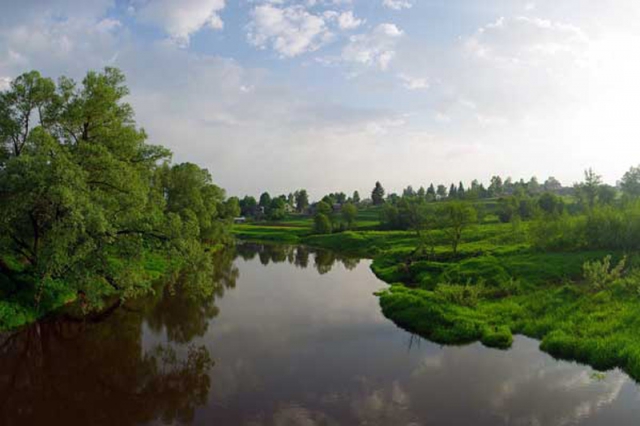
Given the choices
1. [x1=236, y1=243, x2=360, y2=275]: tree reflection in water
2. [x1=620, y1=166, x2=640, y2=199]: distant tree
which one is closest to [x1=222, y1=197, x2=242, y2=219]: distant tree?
[x1=236, y1=243, x2=360, y2=275]: tree reflection in water

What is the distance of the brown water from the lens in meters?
15.5

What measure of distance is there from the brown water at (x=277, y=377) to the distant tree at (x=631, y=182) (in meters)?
86.4

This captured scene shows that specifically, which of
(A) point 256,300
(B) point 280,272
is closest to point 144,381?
(A) point 256,300

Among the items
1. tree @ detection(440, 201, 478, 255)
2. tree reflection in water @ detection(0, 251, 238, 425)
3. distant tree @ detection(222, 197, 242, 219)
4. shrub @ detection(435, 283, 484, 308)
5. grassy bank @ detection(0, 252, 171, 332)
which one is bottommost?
tree reflection in water @ detection(0, 251, 238, 425)

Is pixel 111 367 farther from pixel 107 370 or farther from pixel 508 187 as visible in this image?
pixel 508 187

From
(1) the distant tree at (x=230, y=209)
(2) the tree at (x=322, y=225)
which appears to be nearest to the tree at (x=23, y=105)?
(1) the distant tree at (x=230, y=209)

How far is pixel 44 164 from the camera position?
2114 cm

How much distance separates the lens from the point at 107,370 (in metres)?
19.4

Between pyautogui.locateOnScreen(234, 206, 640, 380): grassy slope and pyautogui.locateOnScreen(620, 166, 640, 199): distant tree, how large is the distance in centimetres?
6104

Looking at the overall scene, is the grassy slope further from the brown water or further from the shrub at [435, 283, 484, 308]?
the brown water

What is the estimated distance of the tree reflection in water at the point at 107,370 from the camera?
15531mm

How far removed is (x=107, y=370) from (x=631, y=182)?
4202 inches

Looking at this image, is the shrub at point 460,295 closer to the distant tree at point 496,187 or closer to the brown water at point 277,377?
the brown water at point 277,377

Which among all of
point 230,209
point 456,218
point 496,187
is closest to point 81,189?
point 456,218
